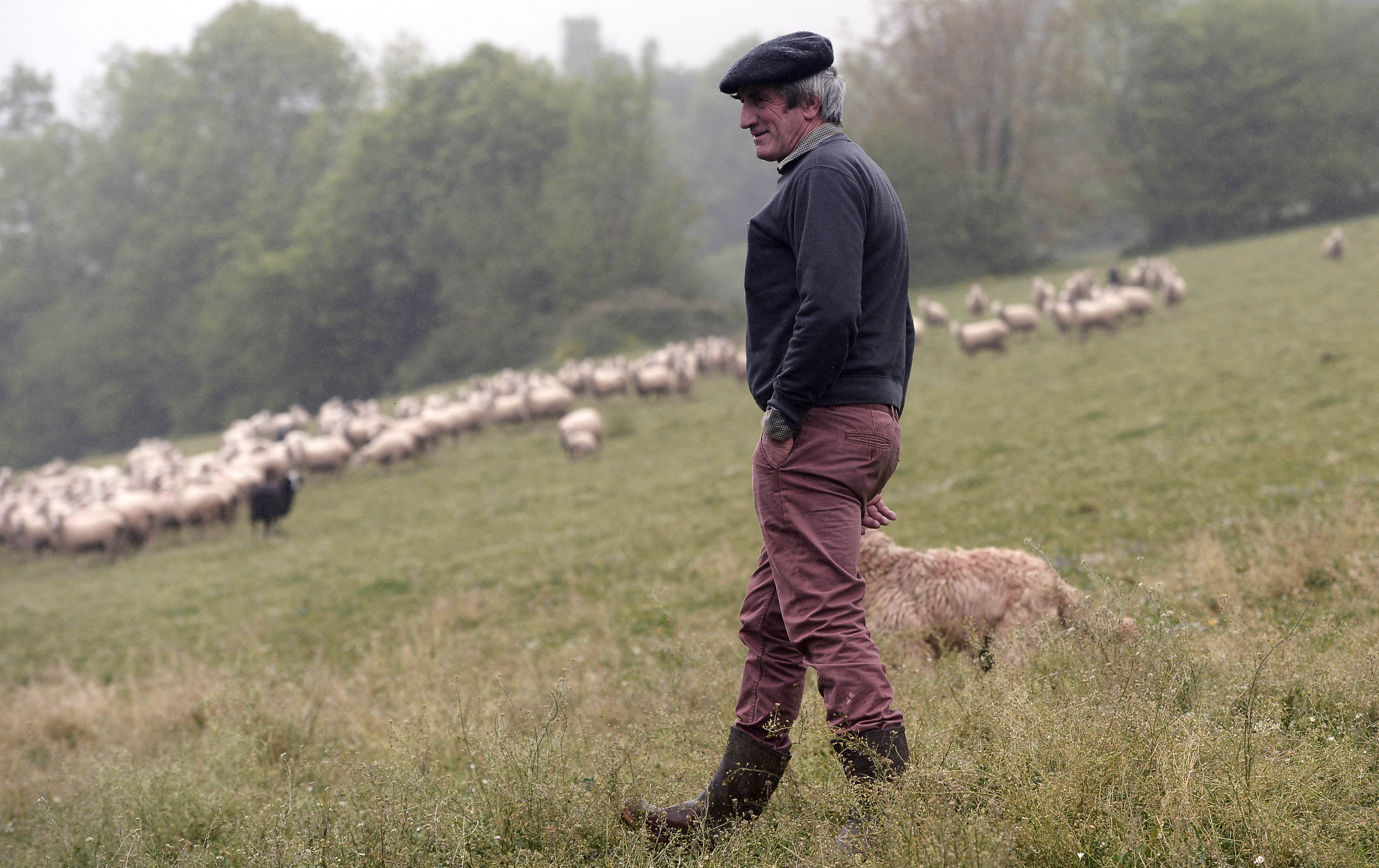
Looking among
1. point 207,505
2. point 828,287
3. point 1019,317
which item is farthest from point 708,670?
point 1019,317

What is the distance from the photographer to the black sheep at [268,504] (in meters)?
19.0

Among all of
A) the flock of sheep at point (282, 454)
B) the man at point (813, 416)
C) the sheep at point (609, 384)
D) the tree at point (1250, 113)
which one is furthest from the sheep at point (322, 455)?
the tree at point (1250, 113)

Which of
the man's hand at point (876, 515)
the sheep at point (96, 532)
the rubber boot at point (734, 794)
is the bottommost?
the sheep at point (96, 532)

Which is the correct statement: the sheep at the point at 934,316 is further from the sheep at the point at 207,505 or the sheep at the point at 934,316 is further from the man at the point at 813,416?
the man at the point at 813,416

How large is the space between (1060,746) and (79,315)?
80.7 metres

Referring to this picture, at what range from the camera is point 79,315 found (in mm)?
68938

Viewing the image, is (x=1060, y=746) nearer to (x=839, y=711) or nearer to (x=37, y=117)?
(x=839, y=711)

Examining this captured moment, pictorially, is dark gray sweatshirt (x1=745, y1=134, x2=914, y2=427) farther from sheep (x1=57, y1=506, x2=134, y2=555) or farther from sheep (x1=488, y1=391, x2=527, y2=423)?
sheep (x1=488, y1=391, x2=527, y2=423)

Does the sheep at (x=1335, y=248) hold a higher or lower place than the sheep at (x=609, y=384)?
higher

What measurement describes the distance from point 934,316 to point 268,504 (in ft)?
76.1

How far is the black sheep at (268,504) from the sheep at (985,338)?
17287 mm

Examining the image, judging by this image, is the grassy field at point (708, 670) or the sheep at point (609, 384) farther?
the sheep at point (609, 384)

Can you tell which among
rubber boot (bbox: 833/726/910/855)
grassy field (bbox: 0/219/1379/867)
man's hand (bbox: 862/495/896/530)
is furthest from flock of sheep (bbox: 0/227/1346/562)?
rubber boot (bbox: 833/726/910/855)

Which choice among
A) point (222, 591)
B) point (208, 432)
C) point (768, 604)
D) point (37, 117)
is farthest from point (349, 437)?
point (37, 117)
